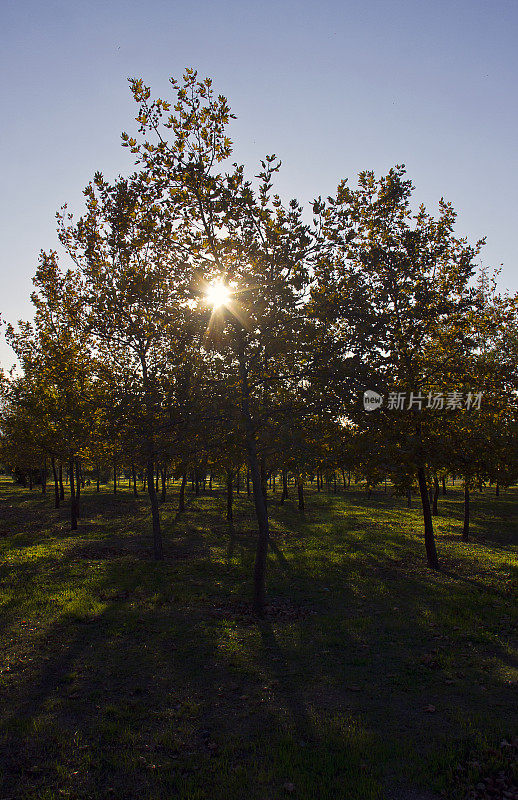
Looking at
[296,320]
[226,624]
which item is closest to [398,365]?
[296,320]

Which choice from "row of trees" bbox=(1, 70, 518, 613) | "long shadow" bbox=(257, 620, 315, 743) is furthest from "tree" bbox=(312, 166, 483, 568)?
"long shadow" bbox=(257, 620, 315, 743)

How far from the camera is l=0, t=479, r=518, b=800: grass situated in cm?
556

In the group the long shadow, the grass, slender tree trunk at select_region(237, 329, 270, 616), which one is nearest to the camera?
the grass

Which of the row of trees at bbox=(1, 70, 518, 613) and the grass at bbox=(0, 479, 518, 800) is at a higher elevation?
the row of trees at bbox=(1, 70, 518, 613)

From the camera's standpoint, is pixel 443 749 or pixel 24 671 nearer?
pixel 443 749

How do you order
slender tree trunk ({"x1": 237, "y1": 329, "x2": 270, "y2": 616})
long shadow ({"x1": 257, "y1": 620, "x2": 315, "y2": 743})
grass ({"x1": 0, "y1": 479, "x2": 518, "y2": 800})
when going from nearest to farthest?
1. grass ({"x1": 0, "y1": 479, "x2": 518, "y2": 800})
2. long shadow ({"x1": 257, "y1": 620, "x2": 315, "y2": 743})
3. slender tree trunk ({"x1": 237, "y1": 329, "x2": 270, "y2": 616})

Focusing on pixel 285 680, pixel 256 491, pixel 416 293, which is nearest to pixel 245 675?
pixel 285 680

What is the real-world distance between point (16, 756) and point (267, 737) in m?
3.43

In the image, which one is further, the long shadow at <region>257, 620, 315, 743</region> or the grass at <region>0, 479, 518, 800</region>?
the long shadow at <region>257, 620, 315, 743</region>

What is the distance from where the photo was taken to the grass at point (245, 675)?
556 centimetres

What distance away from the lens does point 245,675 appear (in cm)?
823

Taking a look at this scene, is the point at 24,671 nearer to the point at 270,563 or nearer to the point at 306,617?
the point at 306,617

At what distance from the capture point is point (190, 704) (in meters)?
7.13

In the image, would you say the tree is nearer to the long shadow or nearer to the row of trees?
the row of trees
